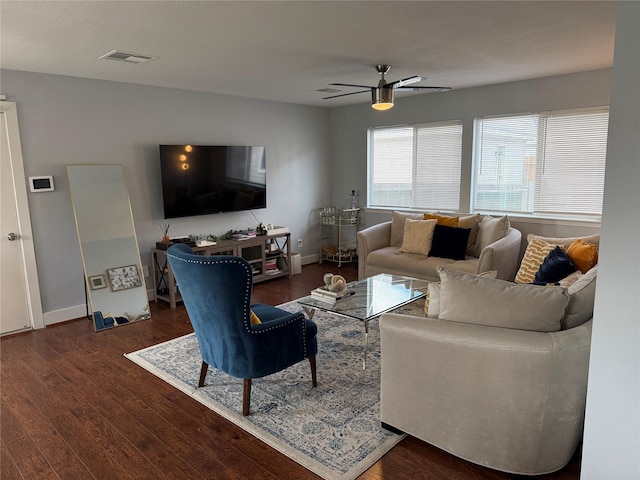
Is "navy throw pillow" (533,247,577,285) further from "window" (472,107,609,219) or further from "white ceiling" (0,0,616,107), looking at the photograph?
"white ceiling" (0,0,616,107)

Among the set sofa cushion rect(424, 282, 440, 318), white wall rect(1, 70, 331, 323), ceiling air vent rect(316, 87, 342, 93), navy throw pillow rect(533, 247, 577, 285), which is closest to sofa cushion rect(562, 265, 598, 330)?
sofa cushion rect(424, 282, 440, 318)

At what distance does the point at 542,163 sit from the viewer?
5.08 m

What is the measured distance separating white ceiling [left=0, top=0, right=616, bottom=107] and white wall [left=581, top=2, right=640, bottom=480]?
4.49ft

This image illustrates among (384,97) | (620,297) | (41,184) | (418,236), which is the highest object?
(384,97)

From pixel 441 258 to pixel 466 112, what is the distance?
1977 millimetres

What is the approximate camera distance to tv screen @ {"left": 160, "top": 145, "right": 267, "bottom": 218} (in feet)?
16.4

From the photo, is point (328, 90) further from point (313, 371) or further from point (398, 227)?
point (313, 371)

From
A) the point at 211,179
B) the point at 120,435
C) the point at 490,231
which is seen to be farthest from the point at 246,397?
the point at 490,231

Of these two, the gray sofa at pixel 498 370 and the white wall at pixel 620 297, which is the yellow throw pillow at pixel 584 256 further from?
the white wall at pixel 620 297

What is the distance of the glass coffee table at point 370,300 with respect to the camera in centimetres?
326

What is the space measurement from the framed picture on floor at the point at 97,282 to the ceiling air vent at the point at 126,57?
6.93ft

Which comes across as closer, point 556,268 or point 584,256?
point 556,268

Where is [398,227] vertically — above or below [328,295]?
above

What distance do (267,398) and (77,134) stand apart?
336 cm
